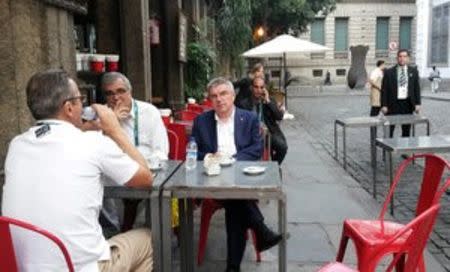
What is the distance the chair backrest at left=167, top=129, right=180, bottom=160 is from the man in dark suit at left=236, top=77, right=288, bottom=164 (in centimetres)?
109

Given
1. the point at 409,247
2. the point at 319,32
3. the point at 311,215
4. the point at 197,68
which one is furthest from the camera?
the point at 319,32

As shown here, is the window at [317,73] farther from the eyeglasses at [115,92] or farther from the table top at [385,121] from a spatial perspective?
the eyeglasses at [115,92]

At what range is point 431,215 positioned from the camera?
8.01 feet

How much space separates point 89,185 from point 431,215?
1575 mm

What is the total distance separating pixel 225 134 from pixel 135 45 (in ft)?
11.8

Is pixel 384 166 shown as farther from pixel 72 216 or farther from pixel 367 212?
pixel 72 216

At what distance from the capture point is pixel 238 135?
182 inches

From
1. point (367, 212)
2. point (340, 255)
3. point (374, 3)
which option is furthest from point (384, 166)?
point (374, 3)

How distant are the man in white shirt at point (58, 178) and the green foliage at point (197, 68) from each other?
8.34 metres

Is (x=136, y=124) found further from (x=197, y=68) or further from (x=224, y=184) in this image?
(x=197, y=68)

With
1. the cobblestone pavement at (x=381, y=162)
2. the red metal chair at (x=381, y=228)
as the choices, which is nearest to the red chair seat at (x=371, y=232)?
the red metal chair at (x=381, y=228)

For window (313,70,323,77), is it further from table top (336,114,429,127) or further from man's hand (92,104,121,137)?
man's hand (92,104,121,137)

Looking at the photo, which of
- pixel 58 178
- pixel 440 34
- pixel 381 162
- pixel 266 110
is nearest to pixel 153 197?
pixel 58 178

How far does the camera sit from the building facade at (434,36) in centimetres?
3006
